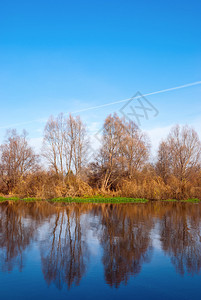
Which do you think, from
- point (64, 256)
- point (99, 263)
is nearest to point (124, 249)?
point (99, 263)

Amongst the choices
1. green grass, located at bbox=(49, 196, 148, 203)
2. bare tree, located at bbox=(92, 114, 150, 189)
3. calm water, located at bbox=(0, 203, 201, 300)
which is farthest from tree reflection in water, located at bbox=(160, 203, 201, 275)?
bare tree, located at bbox=(92, 114, 150, 189)

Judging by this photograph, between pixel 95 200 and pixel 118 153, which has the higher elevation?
pixel 118 153

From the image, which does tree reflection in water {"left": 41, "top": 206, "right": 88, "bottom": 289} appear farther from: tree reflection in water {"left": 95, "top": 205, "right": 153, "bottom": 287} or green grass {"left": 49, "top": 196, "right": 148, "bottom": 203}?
green grass {"left": 49, "top": 196, "right": 148, "bottom": 203}

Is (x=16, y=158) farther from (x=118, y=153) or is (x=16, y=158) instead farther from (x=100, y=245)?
(x=100, y=245)

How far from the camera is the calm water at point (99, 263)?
15.7 ft

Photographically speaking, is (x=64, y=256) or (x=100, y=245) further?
(x=100, y=245)

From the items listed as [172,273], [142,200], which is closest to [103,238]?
[172,273]

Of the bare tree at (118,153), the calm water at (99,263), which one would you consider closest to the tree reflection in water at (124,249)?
the calm water at (99,263)

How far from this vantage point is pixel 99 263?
6.26 m

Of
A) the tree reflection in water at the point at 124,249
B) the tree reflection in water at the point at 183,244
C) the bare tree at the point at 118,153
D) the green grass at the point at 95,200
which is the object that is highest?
the bare tree at the point at 118,153

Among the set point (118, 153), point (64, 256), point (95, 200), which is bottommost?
point (64, 256)

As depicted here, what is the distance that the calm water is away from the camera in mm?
4785

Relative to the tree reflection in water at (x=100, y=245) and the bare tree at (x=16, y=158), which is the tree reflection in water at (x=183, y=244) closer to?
the tree reflection in water at (x=100, y=245)

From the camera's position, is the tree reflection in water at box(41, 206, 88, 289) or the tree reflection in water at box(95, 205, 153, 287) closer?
the tree reflection in water at box(41, 206, 88, 289)
